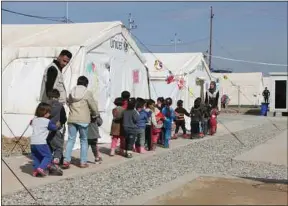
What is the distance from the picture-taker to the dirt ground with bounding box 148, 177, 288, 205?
6270 mm

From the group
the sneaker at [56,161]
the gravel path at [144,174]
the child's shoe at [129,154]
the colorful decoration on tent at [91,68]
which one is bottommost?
the gravel path at [144,174]

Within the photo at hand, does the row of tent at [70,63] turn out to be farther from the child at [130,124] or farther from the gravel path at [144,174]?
the gravel path at [144,174]

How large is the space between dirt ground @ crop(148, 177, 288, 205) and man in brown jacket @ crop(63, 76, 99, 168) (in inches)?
90.8

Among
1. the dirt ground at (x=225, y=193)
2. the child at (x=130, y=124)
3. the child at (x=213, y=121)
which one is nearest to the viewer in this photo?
the dirt ground at (x=225, y=193)

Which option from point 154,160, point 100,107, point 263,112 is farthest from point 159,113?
point 263,112

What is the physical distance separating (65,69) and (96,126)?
296cm

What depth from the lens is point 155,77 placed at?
→ 788 inches

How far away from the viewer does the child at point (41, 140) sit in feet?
25.6

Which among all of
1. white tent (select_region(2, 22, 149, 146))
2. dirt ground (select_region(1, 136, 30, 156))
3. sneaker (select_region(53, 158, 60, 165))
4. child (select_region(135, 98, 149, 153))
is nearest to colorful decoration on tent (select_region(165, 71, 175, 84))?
white tent (select_region(2, 22, 149, 146))

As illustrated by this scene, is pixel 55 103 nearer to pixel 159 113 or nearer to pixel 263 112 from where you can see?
pixel 159 113

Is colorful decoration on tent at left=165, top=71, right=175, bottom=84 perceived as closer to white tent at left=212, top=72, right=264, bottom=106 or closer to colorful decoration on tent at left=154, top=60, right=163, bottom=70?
colorful decoration on tent at left=154, top=60, right=163, bottom=70

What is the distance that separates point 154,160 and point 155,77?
9789mm

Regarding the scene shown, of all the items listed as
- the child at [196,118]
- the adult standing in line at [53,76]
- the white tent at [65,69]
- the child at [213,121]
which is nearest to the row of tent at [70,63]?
the white tent at [65,69]

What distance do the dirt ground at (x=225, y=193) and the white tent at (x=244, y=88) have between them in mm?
39636
